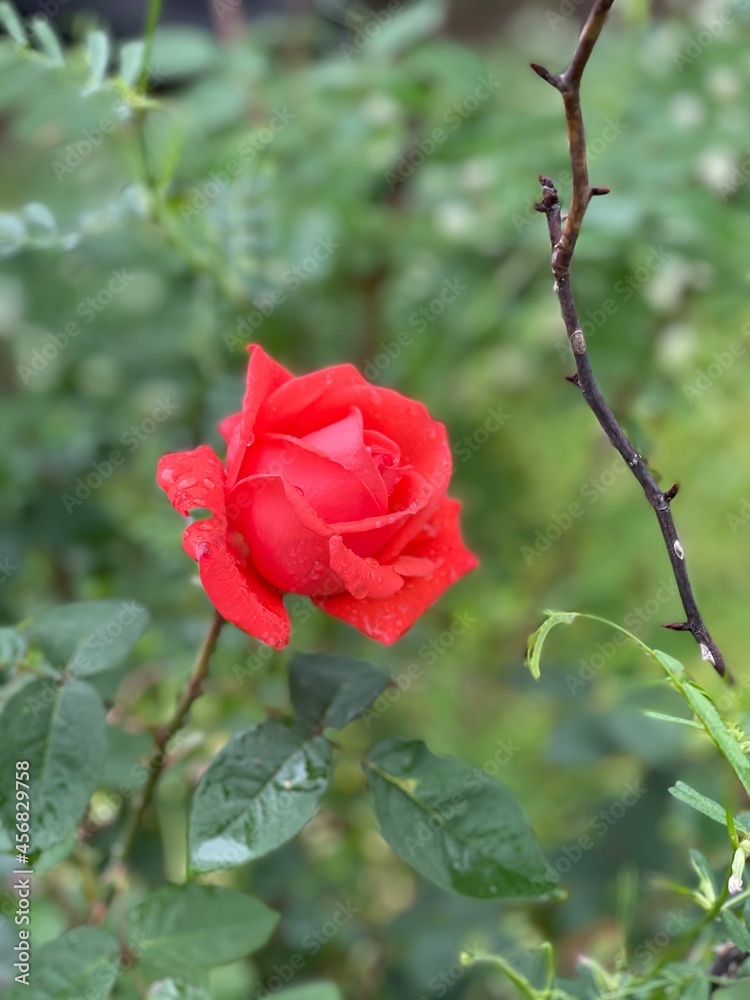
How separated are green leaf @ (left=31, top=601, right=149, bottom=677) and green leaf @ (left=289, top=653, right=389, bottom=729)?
10 cm

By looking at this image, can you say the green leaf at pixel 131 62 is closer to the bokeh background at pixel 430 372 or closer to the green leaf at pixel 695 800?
the bokeh background at pixel 430 372

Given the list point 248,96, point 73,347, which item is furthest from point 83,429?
point 248,96

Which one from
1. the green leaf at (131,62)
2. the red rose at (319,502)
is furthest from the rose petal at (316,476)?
the green leaf at (131,62)

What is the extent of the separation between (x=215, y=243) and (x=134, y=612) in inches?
17.2

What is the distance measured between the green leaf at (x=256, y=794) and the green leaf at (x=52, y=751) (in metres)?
0.07

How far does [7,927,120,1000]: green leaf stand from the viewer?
488 millimetres

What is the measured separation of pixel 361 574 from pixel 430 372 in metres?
0.74

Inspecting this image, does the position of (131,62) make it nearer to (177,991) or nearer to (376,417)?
(376,417)

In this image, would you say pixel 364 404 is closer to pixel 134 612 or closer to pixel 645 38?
pixel 134 612

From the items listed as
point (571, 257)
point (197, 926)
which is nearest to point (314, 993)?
point (197, 926)

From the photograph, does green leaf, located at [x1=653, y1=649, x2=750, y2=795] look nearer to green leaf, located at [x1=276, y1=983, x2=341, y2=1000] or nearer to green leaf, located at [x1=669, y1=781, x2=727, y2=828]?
green leaf, located at [x1=669, y1=781, x2=727, y2=828]

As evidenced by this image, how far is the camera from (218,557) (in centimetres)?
43

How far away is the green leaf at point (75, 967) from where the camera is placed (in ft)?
1.60

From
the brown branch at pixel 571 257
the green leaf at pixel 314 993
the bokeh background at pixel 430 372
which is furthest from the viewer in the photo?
the bokeh background at pixel 430 372
